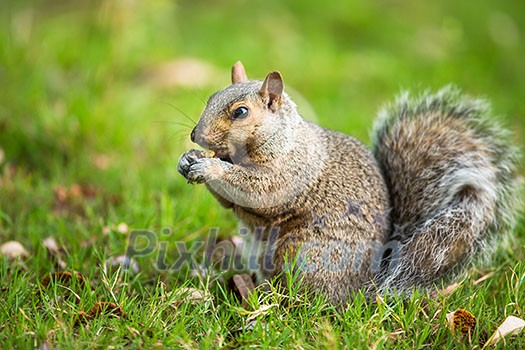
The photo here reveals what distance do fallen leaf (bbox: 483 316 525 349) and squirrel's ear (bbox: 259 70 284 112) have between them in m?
1.14

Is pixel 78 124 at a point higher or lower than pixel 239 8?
lower

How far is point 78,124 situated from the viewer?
149 inches

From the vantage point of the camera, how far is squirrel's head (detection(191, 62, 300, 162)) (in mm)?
2383

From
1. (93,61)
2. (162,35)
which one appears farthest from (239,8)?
(93,61)

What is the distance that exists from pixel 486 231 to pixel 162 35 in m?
3.70

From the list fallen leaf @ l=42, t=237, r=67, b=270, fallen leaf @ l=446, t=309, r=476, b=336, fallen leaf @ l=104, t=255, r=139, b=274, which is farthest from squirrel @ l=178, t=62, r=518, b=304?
fallen leaf @ l=42, t=237, r=67, b=270

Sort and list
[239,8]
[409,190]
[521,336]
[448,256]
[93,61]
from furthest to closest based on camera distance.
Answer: [239,8] → [93,61] → [409,190] → [448,256] → [521,336]

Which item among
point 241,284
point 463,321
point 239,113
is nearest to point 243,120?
point 239,113

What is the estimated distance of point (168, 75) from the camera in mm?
4828

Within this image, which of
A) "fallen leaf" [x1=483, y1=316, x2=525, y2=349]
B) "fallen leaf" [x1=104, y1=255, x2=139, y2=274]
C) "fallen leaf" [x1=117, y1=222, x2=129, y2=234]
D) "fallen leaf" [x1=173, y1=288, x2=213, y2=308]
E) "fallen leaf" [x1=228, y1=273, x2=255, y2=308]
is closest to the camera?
"fallen leaf" [x1=483, y1=316, x2=525, y2=349]

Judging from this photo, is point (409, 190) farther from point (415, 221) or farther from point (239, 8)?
point (239, 8)

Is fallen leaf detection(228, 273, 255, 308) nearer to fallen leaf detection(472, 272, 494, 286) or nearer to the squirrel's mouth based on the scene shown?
the squirrel's mouth

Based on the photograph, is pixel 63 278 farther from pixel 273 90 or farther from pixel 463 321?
pixel 463 321

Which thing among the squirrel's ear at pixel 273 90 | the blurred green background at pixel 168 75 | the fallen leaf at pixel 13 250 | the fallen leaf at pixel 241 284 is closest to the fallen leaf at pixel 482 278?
the fallen leaf at pixel 241 284
